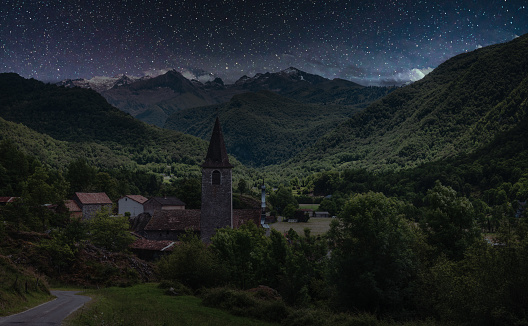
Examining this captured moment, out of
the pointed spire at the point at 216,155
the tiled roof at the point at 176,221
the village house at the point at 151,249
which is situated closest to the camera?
the village house at the point at 151,249

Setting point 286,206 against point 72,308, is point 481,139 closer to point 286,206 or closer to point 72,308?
point 286,206

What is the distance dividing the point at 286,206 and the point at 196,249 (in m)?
111

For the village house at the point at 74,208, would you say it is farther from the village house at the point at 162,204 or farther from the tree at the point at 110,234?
the tree at the point at 110,234

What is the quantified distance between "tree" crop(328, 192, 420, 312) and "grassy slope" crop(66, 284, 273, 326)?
9224mm

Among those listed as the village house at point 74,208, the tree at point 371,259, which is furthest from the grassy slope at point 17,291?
the village house at point 74,208

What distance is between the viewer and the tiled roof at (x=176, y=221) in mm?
56250

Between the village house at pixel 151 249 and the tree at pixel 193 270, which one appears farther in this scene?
the village house at pixel 151 249

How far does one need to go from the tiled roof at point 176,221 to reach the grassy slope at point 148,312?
25.6 metres

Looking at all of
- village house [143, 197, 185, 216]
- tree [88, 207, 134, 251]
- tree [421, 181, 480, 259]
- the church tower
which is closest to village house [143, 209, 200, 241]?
tree [88, 207, 134, 251]

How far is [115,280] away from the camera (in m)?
35.3

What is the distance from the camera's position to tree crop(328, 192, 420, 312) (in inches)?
1178

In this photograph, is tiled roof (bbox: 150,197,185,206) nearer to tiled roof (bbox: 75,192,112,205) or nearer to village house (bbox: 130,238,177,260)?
tiled roof (bbox: 75,192,112,205)

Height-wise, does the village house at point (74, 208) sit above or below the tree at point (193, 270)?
above

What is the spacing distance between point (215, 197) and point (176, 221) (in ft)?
34.2
